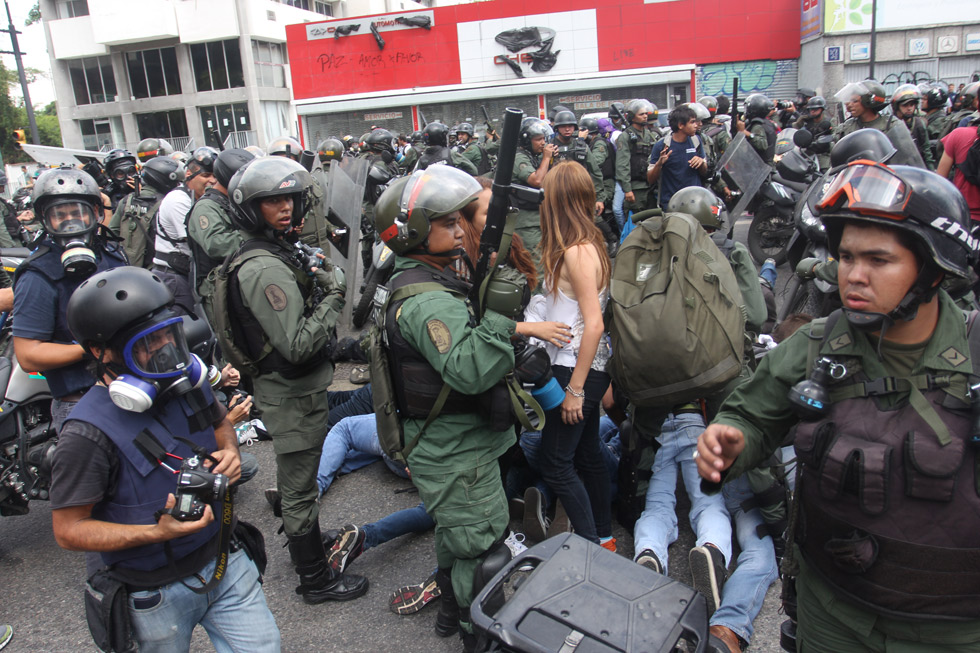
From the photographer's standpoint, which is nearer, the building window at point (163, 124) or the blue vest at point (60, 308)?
the blue vest at point (60, 308)

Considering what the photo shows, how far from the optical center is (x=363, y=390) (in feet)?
16.3

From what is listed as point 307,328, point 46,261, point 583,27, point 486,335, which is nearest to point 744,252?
point 486,335

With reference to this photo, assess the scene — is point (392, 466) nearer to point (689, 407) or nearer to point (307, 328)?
point (307, 328)

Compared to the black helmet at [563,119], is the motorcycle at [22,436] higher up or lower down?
lower down

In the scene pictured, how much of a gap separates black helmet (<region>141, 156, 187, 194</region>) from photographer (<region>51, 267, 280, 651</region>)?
5.23 m

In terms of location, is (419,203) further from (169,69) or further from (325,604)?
(169,69)

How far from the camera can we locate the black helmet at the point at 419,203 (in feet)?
8.23

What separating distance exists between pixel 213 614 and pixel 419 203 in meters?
1.59

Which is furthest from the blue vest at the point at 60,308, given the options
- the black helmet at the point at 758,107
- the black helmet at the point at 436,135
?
the black helmet at the point at 758,107

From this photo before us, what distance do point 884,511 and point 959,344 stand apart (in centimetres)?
42

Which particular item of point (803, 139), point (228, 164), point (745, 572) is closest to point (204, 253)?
point (228, 164)

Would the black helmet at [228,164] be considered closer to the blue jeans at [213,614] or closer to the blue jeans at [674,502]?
the blue jeans at [213,614]

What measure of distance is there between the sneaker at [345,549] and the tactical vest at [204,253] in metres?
2.57

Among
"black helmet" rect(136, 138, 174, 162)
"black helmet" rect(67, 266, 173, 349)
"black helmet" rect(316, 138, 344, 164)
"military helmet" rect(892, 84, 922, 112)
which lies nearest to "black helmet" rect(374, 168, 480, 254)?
"black helmet" rect(67, 266, 173, 349)
